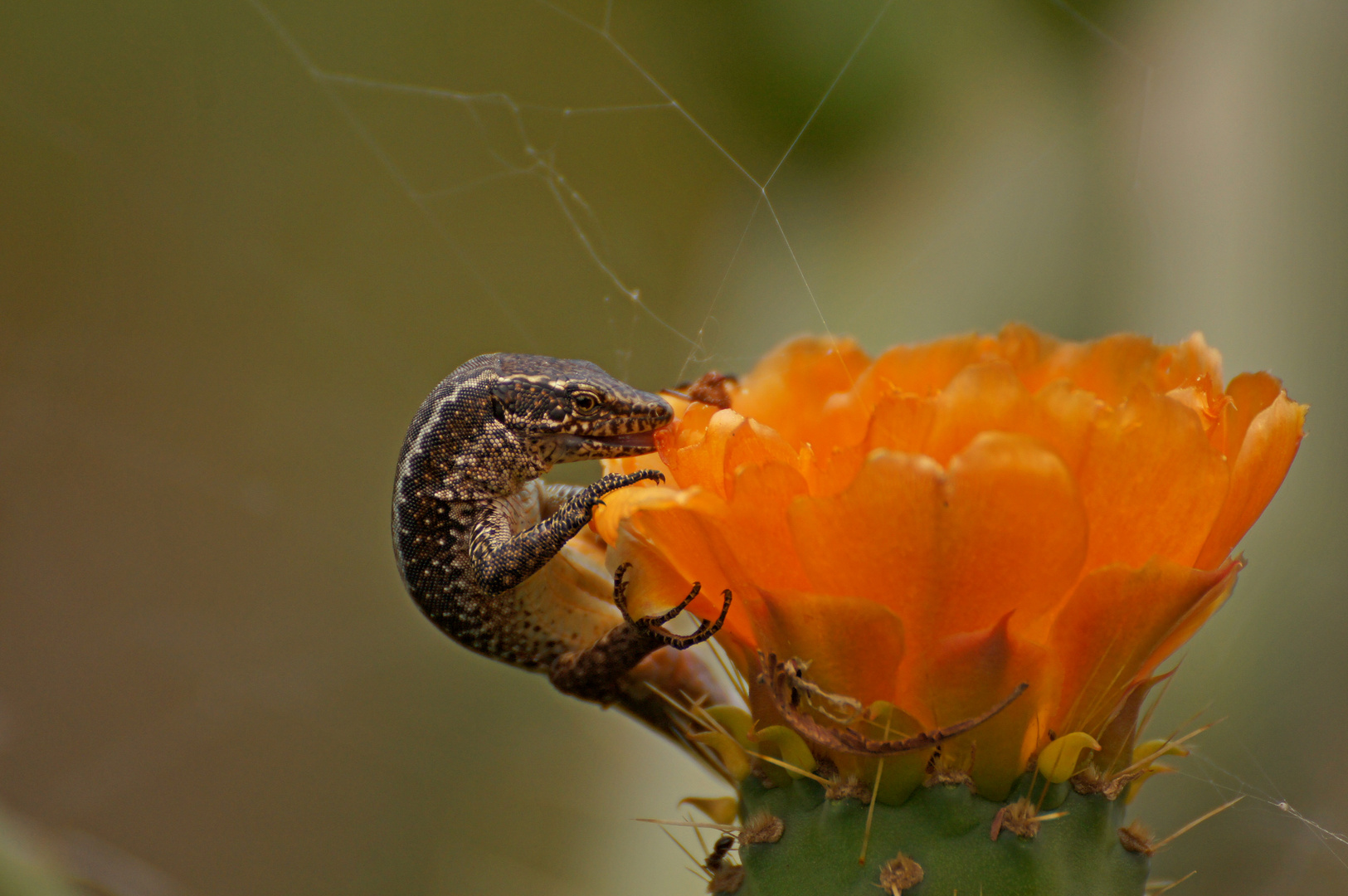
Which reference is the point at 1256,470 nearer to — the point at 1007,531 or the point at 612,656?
the point at 1007,531

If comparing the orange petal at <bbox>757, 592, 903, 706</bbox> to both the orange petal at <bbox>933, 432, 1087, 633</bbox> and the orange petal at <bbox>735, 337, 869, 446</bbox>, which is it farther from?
the orange petal at <bbox>735, 337, 869, 446</bbox>

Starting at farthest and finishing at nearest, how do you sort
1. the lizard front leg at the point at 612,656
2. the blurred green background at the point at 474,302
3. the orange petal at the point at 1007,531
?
the blurred green background at the point at 474,302 → the lizard front leg at the point at 612,656 → the orange petal at the point at 1007,531

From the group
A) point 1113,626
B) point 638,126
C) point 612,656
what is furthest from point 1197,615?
point 638,126

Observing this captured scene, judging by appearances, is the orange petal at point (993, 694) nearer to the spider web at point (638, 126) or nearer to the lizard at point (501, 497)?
the lizard at point (501, 497)

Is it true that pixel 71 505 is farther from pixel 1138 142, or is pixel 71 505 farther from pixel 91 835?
pixel 1138 142

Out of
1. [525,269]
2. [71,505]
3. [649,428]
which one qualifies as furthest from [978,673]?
[71,505]

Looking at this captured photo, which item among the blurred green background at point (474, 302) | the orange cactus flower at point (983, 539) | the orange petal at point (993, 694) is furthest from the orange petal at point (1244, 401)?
the blurred green background at point (474, 302)
